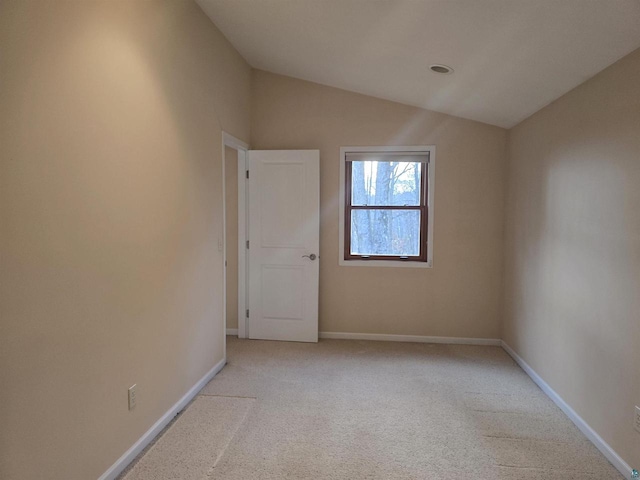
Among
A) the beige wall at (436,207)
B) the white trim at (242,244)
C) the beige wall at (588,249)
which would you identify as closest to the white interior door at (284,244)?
the white trim at (242,244)

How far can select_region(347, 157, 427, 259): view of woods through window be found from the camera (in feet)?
14.2

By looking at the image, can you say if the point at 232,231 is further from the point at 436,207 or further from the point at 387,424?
the point at 387,424

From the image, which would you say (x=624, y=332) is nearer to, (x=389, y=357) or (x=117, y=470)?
(x=389, y=357)

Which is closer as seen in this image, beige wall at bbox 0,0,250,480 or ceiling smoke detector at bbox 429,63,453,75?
beige wall at bbox 0,0,250,480

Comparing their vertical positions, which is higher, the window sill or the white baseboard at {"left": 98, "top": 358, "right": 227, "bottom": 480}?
the window sill

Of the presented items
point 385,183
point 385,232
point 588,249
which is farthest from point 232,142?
point 588,249

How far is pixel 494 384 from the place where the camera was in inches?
129

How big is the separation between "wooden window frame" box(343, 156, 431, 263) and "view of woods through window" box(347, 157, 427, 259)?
1 centimetres

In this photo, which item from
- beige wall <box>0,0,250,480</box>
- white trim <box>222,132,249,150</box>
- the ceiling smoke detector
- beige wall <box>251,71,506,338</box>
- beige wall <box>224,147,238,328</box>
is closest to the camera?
beige wall <box>0,0,250,480</box>

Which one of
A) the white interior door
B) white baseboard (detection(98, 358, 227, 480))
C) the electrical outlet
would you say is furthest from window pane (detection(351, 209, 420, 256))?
the electrical outlet

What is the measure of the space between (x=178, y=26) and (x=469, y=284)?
357 centimetres

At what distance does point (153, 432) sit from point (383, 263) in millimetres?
2743

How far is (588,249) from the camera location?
253 centimetres

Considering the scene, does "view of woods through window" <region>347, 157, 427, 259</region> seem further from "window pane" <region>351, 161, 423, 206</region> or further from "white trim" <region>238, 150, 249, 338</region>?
"white trim" <region>238, 150, 249, 338</region>
